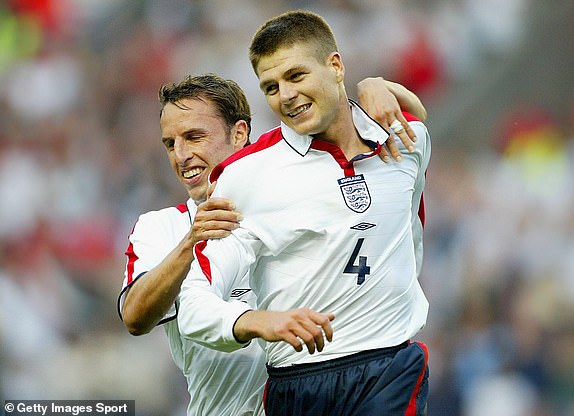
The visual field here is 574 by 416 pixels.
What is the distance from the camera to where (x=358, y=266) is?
3.29 meters

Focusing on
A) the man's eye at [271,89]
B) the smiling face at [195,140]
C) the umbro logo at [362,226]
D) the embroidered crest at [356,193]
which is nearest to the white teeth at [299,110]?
the man's eye at [271,89]

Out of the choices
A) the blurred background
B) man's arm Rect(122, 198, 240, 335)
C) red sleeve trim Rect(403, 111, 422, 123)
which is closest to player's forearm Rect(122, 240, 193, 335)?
man's arm Rect(122, 198, 240, 335)

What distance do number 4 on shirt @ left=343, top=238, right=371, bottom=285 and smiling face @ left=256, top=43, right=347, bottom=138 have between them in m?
0.42

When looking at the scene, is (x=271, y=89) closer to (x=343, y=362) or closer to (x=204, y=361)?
(x=343, y=362)

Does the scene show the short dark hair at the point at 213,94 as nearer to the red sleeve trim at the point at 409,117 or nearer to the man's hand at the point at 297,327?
the red sleeve trim at the point at 409,117

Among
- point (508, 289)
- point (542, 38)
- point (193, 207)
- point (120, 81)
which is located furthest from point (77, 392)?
point (542, 38)

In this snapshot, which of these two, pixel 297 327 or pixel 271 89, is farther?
pixel 271 89

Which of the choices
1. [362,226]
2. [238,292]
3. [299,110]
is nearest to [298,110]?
[299,110]

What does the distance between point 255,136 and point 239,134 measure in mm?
3740

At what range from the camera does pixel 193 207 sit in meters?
4.13

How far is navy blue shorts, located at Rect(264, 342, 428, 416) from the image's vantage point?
3242 millimetres

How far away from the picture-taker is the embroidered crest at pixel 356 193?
330 cm

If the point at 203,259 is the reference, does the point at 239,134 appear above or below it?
above

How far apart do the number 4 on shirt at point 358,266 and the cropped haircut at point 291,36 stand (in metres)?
0.66
